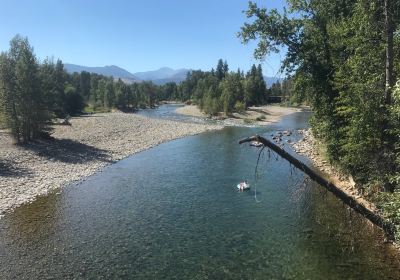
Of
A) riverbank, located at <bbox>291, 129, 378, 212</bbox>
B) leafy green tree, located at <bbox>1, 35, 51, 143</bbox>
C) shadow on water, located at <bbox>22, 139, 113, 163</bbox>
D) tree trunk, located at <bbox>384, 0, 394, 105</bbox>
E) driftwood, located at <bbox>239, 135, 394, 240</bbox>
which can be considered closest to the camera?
driftwood, located at <bbox>239, 135, 394, 240</bbox>

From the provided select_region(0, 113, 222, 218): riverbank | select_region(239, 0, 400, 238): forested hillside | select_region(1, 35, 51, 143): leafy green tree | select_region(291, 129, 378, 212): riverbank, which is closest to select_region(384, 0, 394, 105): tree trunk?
select_region(239, 0, 400, 238): forested hillside

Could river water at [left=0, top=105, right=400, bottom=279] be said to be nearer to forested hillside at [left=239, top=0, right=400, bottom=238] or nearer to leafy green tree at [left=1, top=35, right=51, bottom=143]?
forested hillside at [left=239, top=0, right=400, bottom=238]

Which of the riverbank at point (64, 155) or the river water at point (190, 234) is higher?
the riverbank at point (64, 155)

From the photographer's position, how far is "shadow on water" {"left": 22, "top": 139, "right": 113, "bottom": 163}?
143 ft

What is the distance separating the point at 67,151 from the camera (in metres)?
47.1

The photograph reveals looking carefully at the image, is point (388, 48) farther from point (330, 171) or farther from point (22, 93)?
point (22, 93)

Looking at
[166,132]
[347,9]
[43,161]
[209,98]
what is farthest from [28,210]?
[209,98]

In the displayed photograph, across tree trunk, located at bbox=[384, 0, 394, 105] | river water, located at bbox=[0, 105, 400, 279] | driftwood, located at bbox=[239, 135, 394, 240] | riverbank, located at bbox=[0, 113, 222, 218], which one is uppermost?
tree trunk, located at bbox=[384, 0, 394, 105]

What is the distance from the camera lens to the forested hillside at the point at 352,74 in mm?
17359

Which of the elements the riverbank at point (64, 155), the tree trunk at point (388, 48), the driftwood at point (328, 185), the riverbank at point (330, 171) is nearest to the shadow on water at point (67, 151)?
the riverbank at point (64, 155)

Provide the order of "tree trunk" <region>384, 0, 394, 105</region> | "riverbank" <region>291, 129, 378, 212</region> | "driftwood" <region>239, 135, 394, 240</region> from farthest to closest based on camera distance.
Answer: "riverbank" <region>291, 129, 378, 212</region> < "tree trunk" <region>384, 0, 394, 105</region> < "driftwood" <region>239, 135, 394, 240</region>

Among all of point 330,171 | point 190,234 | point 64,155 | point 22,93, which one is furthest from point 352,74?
point 22,93

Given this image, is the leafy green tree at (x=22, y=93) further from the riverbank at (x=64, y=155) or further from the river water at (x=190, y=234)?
the river water at (x=190, y=234)

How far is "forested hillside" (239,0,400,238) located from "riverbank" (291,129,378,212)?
3.32ft
